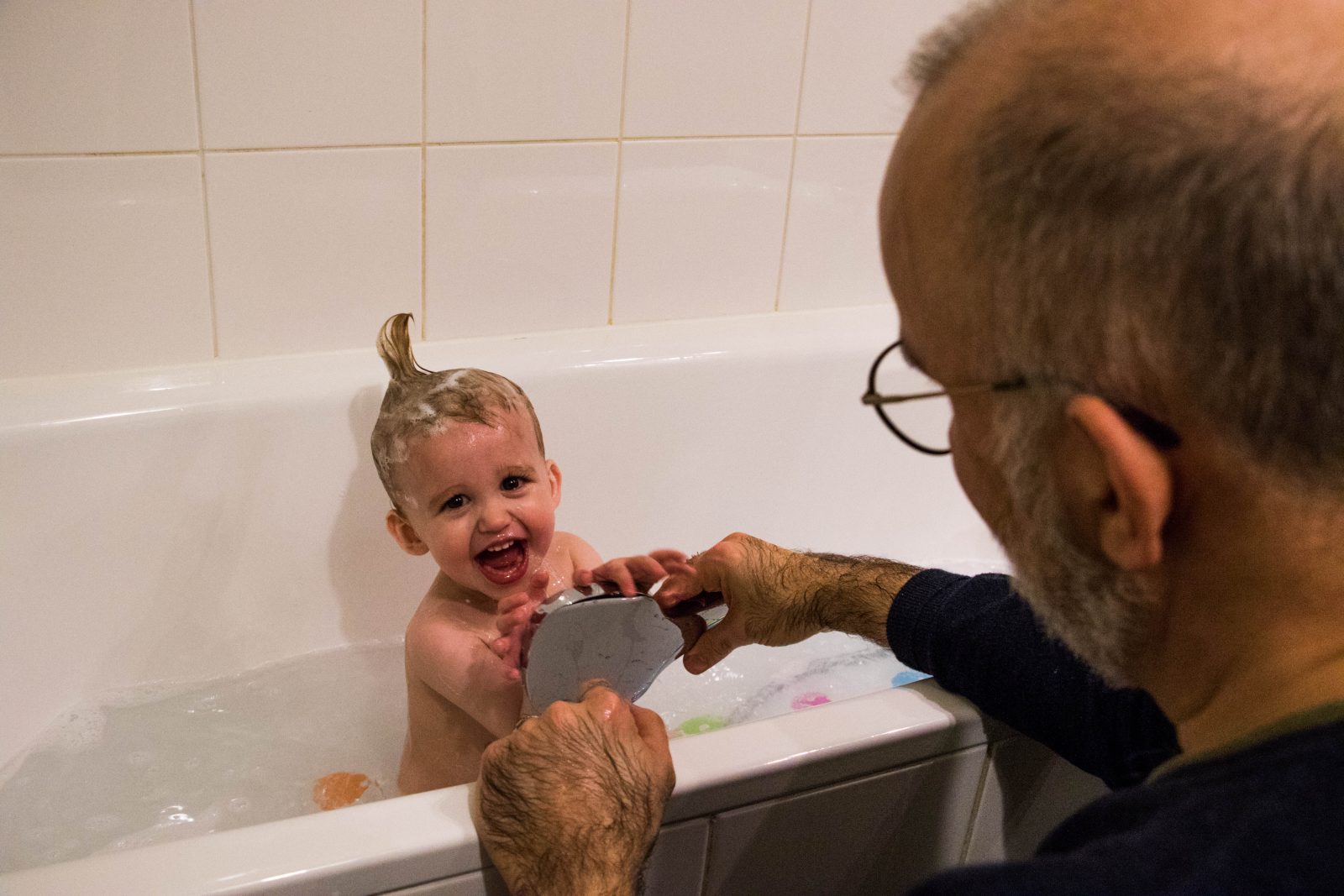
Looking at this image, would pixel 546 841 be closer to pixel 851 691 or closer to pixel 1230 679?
pixel 1230 679

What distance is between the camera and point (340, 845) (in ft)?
2.64

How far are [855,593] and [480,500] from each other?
1.28ft

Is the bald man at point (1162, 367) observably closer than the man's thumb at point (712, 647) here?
Yes

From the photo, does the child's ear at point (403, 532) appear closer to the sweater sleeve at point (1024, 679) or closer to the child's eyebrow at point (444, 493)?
the child's eyebrow at point (444, 493)

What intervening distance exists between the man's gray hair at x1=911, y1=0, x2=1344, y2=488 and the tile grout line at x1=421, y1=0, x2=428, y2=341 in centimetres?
98

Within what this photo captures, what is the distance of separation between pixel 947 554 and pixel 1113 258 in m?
1.42

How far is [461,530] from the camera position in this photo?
1226 millimetres

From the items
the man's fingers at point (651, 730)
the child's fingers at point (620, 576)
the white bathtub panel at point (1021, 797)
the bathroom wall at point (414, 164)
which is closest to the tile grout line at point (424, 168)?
the bathroom wall at point (414, 164)

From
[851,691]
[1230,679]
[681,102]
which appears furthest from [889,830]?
[681,102]

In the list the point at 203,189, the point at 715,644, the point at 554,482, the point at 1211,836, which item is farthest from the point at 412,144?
the point at 1211,836

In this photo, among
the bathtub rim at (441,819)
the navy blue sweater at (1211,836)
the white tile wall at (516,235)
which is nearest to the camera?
the navy blue sweater at (1211,836)

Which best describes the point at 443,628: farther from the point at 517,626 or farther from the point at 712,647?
the point at 712,647

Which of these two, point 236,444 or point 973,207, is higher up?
point 973,207

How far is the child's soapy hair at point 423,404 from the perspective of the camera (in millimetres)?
1233
